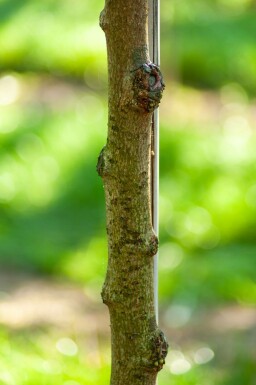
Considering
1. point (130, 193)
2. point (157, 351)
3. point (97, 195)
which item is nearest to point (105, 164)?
point (130, 193)

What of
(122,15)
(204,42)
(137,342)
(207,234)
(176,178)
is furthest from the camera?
(204,42)

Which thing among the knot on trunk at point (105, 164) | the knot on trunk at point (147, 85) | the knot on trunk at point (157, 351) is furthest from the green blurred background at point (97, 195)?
the knot on trunk at point (147, 85)

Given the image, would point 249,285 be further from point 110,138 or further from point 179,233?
point 110,138

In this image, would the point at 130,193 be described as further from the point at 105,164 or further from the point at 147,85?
the point at 147,85

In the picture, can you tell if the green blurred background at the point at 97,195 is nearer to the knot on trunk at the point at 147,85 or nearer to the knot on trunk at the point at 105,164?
the knot on trunk at the point at 105,164

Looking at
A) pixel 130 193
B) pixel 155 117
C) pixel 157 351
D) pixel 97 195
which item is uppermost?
pixel 97 195

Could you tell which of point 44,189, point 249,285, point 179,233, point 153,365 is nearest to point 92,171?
point 44,189

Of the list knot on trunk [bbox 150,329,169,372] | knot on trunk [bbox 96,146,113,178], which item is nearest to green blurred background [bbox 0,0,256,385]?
knot on trunk [bbox 150,329,169,372]
